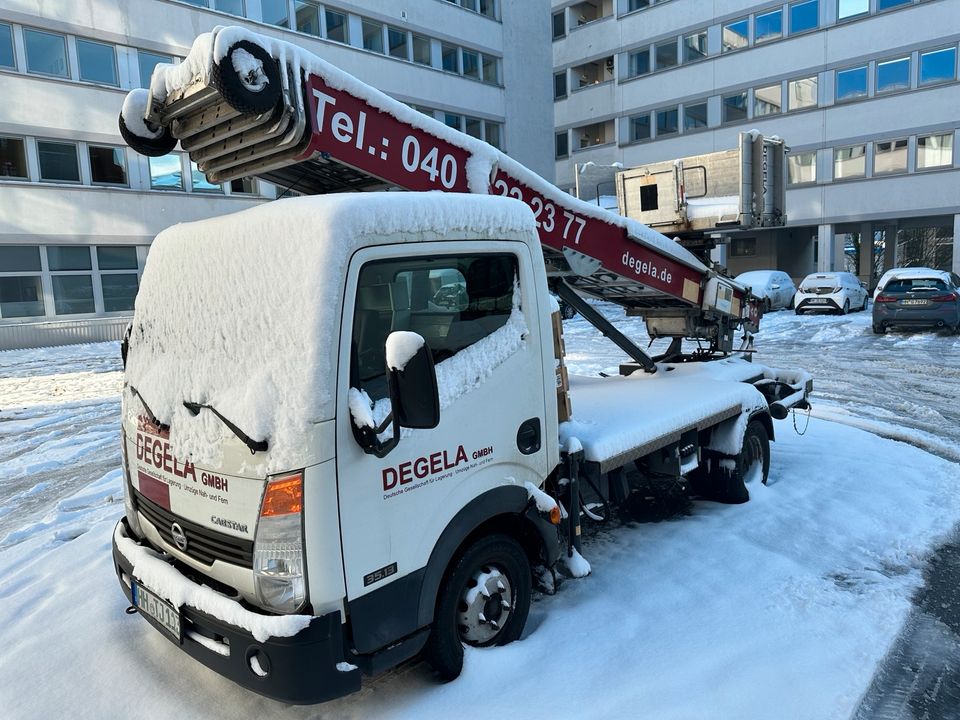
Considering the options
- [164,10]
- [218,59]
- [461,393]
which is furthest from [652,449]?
[164,10]

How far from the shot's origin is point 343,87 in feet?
11.2

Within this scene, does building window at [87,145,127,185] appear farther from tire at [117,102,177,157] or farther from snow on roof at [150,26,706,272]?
snow on roof at [150,26,706,272]

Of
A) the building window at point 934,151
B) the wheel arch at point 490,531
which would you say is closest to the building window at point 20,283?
the wheel arch at point 490,531

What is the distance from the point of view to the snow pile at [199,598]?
261 centimetres

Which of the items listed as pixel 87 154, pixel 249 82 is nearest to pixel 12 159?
pixel 87 154

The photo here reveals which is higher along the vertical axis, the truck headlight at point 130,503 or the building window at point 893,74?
the building window at point 893,74

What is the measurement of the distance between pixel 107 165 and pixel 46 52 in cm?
340

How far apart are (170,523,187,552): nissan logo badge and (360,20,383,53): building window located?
26.4 meters

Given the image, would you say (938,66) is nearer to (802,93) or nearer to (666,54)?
(802,93)

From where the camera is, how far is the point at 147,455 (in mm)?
3256

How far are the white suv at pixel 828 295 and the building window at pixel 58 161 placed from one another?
23.2m

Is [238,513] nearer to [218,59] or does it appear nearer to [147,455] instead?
[147,455]

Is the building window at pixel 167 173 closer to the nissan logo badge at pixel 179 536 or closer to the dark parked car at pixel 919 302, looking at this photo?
the dark parked car at pixel 919 302

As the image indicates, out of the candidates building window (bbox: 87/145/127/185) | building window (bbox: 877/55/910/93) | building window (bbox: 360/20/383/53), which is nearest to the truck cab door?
building window (bbox: 87/145/127/185)
